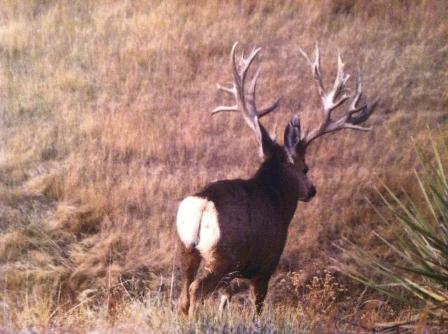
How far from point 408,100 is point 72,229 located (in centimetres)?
215

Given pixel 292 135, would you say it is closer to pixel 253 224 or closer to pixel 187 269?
pixel 253 224

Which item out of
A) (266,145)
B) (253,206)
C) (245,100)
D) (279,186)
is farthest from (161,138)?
(253,206)

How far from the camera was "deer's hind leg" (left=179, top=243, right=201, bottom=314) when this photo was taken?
372 cm

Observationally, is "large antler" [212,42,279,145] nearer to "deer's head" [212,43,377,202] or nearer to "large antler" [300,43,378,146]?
"deer's head" [212,43,377,202]

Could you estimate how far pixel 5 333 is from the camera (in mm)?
3973

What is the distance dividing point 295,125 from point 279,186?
35cm

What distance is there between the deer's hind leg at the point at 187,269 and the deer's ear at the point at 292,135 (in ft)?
2.98

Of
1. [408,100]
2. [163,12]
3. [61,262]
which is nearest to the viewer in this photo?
[61,262]

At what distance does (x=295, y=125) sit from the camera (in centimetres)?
425

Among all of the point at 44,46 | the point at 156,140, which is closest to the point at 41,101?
the point at 44,46

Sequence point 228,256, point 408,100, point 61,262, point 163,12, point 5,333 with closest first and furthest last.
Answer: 1. point 228,256
2. point 5,333
3. point 61,262
4. point 408,100
5. point 163,12

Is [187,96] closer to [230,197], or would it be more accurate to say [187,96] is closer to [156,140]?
[156,140]

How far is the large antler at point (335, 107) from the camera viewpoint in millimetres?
4309

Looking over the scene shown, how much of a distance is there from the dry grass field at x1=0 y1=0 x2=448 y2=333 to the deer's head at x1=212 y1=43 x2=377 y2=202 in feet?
0.64
